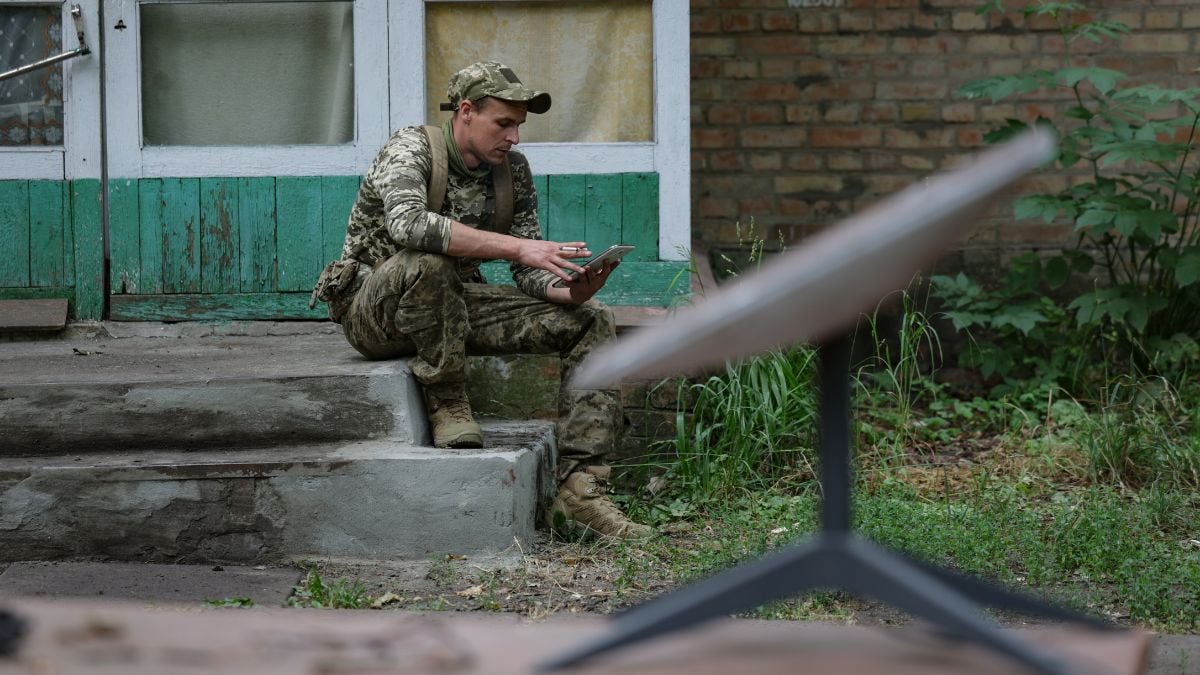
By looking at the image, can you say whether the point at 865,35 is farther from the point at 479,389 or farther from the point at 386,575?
the point at 386,575

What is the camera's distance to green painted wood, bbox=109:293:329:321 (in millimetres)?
5719

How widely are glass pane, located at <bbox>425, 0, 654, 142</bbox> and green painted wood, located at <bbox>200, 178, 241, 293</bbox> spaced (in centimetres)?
95

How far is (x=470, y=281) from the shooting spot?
5141 millimetres

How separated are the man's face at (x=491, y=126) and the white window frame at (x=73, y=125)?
189 cm

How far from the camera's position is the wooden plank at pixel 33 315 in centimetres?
551

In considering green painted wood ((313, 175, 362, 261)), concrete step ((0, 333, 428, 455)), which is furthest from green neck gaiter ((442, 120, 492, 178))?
green painted wood ((313, 175, 362, 261))

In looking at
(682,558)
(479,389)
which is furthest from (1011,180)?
(479,389)

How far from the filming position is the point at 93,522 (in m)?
4.17

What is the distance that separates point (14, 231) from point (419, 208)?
2257 millimetres

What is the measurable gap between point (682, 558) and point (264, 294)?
7.98 feet

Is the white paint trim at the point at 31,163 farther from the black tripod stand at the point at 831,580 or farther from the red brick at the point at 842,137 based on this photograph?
the black tripod stand at the point at 831,580

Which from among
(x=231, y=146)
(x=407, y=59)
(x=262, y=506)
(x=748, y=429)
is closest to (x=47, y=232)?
(x=231, y=146)

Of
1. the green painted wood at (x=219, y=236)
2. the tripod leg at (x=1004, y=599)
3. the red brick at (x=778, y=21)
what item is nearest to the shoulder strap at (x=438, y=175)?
the green painted wood at (x=219, y=236)

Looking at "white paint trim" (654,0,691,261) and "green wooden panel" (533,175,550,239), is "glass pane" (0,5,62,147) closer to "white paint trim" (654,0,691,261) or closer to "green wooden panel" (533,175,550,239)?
"green wooden panel" (533,175,550,239)
